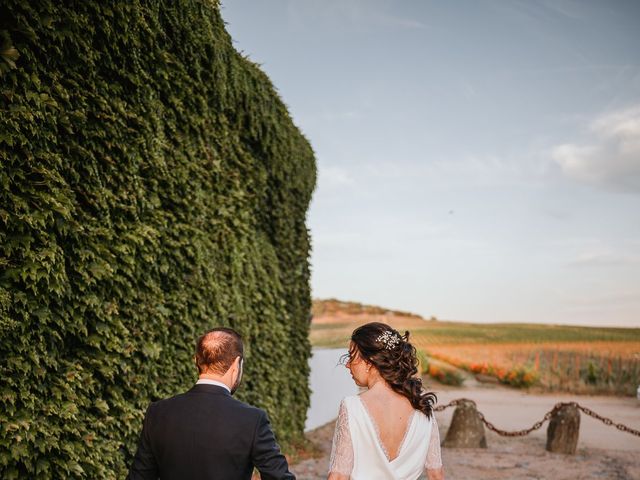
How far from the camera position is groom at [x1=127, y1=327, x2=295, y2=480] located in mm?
3193

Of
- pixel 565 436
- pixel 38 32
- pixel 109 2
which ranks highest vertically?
pixel 109 2

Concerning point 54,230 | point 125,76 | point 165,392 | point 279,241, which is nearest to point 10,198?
point 54,230

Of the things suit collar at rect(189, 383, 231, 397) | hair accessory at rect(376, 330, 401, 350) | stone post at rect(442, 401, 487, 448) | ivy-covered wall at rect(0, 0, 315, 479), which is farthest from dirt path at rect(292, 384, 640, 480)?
suit collar at rect(189, 383, 231, 397)

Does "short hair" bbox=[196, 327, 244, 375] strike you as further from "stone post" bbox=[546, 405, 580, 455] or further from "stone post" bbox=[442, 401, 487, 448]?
"stone post" bbox=[546, 405, 580, 455]

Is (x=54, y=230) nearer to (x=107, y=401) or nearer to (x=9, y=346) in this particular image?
(x=9, y=346)

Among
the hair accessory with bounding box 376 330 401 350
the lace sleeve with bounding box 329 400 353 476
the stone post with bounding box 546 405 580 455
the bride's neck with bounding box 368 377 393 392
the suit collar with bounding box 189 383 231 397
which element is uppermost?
the hair accessory with bounding box 376 330 401 350

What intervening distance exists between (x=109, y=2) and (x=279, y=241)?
220 inches

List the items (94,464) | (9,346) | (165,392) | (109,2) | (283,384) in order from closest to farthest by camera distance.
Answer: (9,346), (94,464), (109,2), (165,392), (283,384)

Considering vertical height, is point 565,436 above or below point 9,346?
below

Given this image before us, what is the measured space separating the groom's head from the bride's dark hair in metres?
0.73

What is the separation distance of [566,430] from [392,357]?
9918mm

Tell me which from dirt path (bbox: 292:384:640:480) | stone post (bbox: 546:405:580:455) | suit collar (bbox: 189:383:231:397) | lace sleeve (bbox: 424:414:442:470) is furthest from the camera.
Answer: stone post (bbox: 546:405:580:455)

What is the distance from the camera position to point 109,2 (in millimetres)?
5055

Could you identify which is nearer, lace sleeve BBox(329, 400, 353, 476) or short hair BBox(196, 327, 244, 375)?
short hair BBox(196, 327, 244, 375)
